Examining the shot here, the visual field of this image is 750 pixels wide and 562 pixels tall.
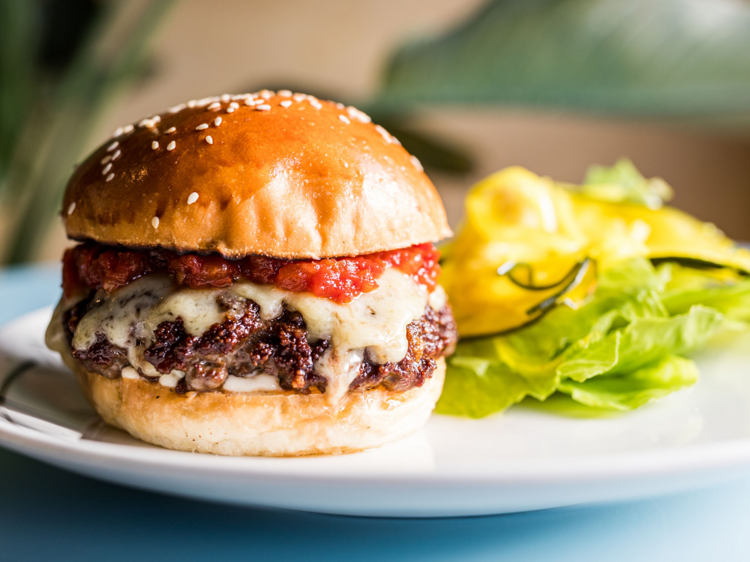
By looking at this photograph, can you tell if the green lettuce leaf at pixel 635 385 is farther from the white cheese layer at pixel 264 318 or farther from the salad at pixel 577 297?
the white cheese layer at pixel 264 318

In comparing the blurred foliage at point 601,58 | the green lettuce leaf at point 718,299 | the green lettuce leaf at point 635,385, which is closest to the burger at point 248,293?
the green lettuce leaf at point 635,385

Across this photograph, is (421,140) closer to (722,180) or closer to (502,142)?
(502,142)

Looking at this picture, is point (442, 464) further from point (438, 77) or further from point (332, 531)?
point (438, 77)

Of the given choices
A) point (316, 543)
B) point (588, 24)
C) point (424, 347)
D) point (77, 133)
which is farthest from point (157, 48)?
point (316, 543)

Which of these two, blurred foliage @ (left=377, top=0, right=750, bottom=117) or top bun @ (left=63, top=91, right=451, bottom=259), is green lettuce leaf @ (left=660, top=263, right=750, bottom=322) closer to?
top bun @ (left=63, top=91, right=451, bottom=259)

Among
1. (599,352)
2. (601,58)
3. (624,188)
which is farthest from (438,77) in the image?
(599,352)

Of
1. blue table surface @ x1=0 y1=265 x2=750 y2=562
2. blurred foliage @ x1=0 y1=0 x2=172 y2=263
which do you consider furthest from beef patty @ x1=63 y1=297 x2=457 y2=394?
blurred foliage @ x1=0 y1=0 x2=172 y2=263

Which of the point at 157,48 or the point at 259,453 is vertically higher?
the point at 157,48
